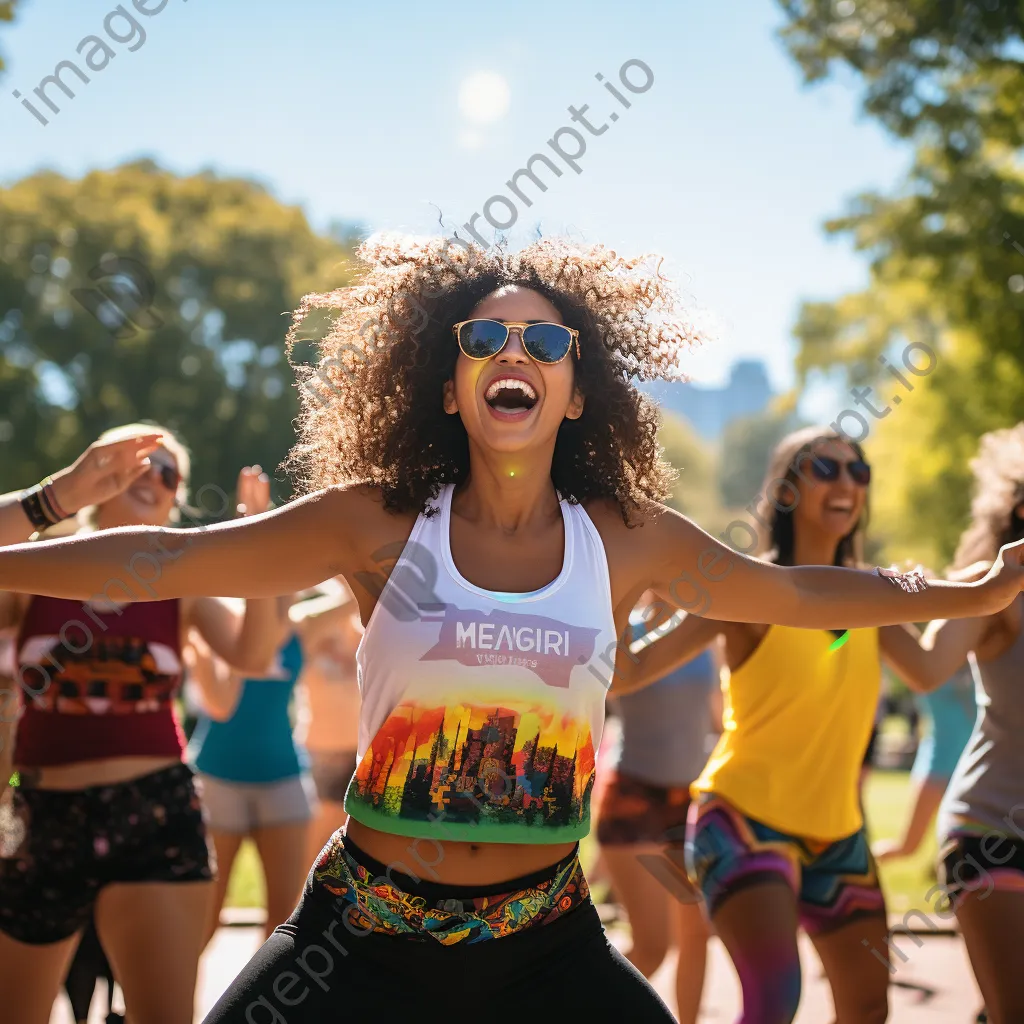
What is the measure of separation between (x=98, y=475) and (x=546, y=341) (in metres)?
1.24

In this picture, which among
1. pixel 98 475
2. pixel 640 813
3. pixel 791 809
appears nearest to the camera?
pixel 98 475

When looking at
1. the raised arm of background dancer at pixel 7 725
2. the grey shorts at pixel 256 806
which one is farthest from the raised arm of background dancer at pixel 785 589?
the grey shorts at pixel 256 806

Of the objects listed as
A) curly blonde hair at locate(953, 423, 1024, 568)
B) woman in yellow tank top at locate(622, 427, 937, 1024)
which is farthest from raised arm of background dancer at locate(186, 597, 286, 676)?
curly blonde hair at locate(953, 423, 1024, 568)

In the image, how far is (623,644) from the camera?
11.6 ft

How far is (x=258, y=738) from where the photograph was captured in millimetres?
5891

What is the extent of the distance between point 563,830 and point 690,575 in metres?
0.66

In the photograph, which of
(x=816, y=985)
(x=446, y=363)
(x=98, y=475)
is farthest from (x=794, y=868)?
(x=816, y=985)

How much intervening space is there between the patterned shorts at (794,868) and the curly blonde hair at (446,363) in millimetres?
1334

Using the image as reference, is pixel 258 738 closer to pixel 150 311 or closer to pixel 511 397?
pixel 511 397

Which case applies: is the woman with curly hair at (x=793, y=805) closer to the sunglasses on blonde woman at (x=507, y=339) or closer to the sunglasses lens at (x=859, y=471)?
the sunglasses lens at (x=859, y=471)

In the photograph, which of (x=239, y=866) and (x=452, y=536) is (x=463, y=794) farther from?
(x=239, y=866)

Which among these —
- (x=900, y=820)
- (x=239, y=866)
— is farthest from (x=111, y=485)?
(x=900, y=820)

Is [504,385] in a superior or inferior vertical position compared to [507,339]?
inferior

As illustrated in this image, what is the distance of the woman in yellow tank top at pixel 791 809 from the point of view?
370 centimetres
